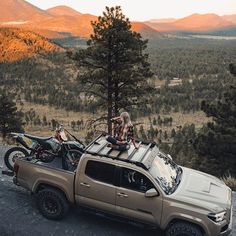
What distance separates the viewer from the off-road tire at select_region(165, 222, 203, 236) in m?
7.91

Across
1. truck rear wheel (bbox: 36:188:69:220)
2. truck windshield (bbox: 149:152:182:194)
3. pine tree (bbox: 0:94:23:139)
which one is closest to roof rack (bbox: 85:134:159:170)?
truck windshield (bbox: 149:152:182:194)

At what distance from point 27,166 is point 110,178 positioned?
2177 mm

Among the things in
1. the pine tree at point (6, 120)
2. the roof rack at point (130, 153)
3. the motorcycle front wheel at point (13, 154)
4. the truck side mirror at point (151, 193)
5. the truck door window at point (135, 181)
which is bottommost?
the pine tree at point (6, 120)

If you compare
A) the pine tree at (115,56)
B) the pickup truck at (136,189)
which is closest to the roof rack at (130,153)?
the pickup truck at (136,189)

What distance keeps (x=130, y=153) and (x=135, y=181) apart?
0.77 metres

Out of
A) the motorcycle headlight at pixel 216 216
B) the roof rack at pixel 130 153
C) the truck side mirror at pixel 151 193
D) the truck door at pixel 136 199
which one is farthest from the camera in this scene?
the roof rack at pixel 130 153

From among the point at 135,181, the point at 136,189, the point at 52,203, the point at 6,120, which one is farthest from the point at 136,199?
the point at 6,120

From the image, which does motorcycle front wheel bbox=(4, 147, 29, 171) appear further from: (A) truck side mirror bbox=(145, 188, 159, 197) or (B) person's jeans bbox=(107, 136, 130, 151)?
(A) truck side mirror bbox=(145, 188, 159, 197)

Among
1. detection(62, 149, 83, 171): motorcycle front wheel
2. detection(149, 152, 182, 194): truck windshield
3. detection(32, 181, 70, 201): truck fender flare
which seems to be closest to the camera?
detection(149, 152, 182, 194): truck windshield

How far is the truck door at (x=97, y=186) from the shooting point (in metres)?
8.55

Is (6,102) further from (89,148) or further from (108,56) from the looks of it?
(89,148)

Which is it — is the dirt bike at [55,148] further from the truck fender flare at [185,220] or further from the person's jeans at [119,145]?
the truck fender flare at [185,220]

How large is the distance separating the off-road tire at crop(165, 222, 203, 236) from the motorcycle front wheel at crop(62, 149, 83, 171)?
282cm

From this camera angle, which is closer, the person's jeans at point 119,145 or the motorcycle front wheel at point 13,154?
the person's jeans at point 119,145
